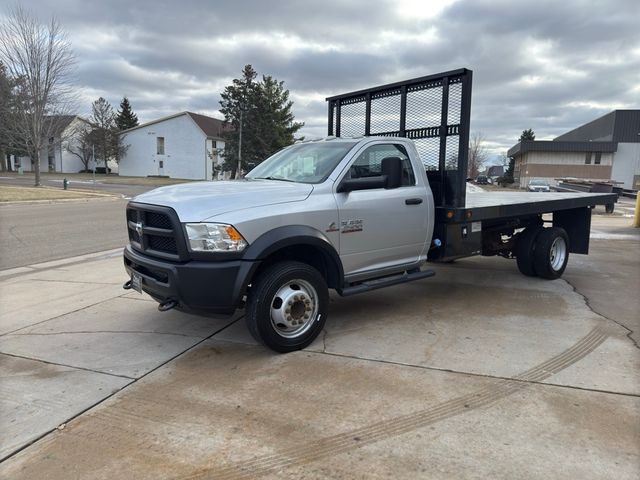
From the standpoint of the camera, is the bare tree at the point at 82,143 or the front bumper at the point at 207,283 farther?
the bare tree at the point at 82,143

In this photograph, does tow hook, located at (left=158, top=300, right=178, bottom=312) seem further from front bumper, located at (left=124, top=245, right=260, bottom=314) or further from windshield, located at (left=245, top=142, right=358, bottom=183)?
windshield, located at (left=245, top=142, right=358, bottom=183)

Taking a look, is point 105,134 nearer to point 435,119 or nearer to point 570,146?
point 570,146

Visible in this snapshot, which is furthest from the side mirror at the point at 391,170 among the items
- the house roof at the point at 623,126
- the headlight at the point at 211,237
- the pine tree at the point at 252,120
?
the house roof at the point at 623,126

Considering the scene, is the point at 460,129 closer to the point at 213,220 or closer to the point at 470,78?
the point at 470,78

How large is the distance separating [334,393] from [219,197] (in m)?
1.87

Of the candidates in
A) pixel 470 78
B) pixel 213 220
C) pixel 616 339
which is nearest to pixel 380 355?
pixel 213 220

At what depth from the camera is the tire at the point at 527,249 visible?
7.48 metres

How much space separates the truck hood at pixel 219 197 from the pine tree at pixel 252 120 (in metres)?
43.5

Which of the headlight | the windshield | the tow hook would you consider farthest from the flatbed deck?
the tow hook

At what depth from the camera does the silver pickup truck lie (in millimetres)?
3936

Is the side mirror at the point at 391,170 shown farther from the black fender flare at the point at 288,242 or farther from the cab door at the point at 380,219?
the black fender flare at the point at 288,242

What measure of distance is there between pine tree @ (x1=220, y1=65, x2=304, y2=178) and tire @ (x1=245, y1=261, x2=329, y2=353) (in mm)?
43900

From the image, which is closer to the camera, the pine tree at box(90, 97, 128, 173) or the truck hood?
the truck hood

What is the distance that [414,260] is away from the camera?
563 cm
